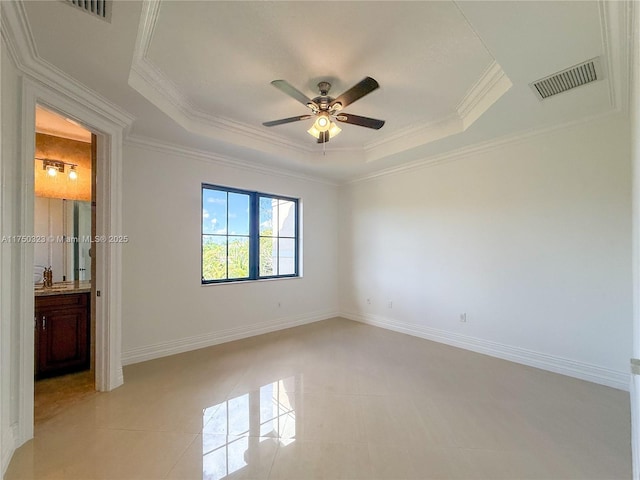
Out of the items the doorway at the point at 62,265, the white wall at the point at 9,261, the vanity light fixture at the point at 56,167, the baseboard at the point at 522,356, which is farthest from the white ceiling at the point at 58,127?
the baseboard at the point at 522,356

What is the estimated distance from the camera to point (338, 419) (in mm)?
2232

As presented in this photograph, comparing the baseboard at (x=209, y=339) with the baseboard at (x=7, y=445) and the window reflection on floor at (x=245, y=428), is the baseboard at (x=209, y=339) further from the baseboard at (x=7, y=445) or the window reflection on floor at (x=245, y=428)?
the window reflection on floor at (x=245, y=428)

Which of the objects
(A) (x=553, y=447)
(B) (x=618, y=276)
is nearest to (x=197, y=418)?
(A) (x=553, y=447)

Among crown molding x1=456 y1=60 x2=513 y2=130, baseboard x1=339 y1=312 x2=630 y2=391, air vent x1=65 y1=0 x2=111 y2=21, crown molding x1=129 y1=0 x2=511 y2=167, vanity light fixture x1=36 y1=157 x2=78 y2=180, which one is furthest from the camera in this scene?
vanity light fixture x1=36 y1=157 x2=78 y2=180

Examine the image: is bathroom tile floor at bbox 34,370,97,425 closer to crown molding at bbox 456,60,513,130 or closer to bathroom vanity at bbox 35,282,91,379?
bathroom vanity at bbox 35,282,91,379

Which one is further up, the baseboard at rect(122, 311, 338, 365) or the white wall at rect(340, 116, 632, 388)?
the white wall at rect(340, 116, 632, 388)

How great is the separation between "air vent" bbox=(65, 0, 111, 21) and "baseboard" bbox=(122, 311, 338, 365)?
10.6ft

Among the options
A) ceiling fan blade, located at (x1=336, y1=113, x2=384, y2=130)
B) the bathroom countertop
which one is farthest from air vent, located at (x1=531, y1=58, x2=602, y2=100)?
the bathroom countertop

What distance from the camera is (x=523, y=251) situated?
336 centimetres

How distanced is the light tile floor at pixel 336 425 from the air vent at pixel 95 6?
2697 mm

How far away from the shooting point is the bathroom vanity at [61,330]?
2.84 m

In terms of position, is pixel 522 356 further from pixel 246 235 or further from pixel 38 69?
pixel 38 69

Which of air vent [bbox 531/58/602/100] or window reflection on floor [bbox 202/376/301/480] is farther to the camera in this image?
air vent [bbox 531/58/602/100]

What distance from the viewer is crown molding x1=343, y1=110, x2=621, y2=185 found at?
297cm
